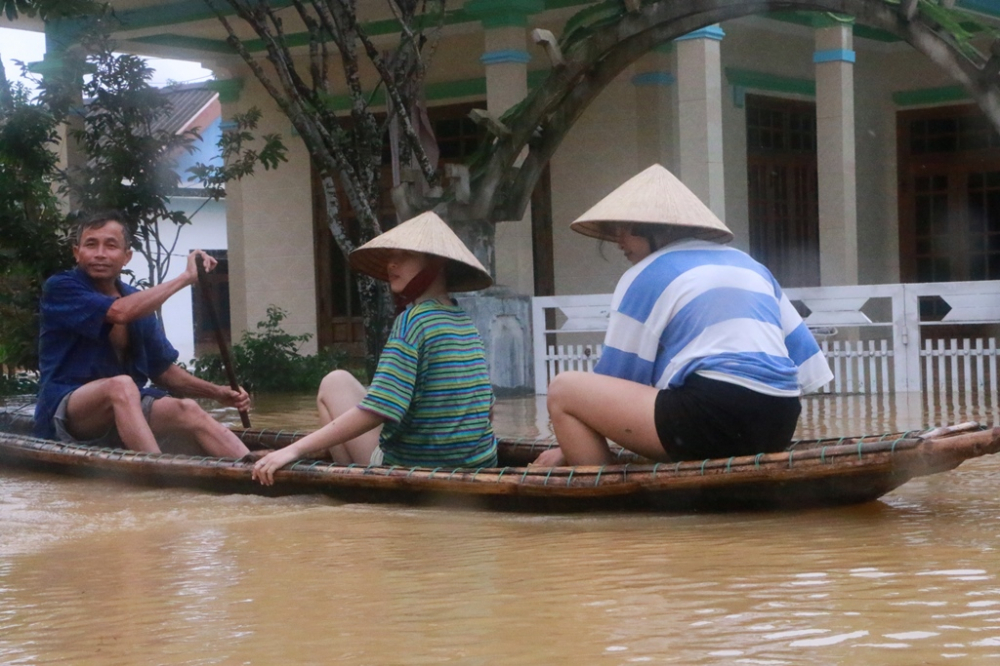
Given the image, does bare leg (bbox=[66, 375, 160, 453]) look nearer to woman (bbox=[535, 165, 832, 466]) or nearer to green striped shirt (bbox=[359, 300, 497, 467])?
green striped shirt (bbox=[359, 300, 497, 467])

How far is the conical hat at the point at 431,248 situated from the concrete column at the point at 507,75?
7.21m

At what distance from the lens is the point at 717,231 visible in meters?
5.16

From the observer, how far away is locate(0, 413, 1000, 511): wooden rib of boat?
461cm

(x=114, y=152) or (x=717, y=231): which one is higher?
(x=114, y=152)

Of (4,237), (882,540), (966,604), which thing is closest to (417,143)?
(4,237)

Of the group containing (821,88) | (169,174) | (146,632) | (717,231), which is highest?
(821,88)

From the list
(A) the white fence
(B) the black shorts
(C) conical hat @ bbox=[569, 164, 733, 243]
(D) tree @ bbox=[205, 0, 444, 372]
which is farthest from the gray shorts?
(A) the white fence

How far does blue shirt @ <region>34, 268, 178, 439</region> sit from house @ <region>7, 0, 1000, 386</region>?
6.23 meters

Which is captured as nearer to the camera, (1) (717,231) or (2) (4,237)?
(1) (717,231)

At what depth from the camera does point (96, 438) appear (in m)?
7.11

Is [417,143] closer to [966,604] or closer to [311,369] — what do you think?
[311,369]

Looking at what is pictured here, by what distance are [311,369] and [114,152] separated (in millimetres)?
3806

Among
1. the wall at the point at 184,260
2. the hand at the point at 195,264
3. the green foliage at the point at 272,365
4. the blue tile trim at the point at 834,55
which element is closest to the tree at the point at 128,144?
the green foliage at the point at 272,365

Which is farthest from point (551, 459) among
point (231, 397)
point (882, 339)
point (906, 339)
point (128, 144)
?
point (128, 144)
